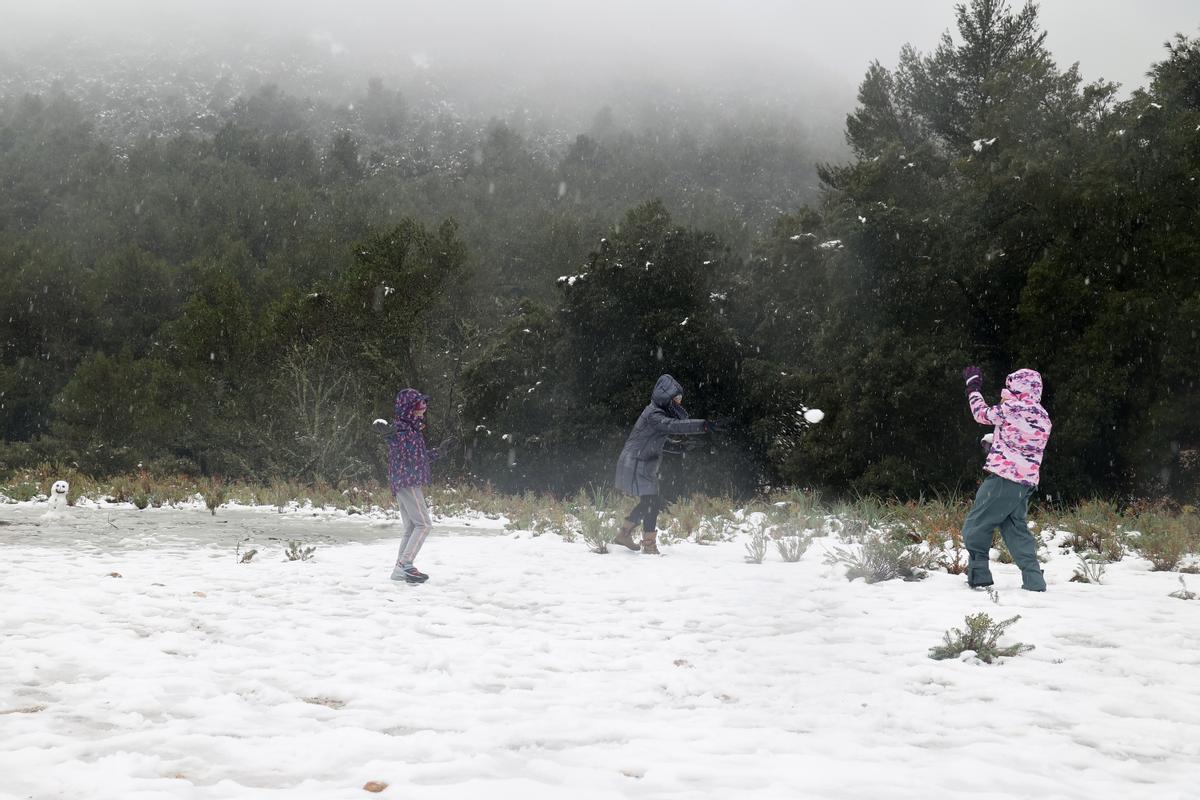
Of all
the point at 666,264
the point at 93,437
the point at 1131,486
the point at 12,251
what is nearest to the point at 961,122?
the point at 666,264

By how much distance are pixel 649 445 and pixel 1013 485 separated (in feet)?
12.6

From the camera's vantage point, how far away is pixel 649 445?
32.1ft

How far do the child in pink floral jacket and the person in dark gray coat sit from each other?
3117mm

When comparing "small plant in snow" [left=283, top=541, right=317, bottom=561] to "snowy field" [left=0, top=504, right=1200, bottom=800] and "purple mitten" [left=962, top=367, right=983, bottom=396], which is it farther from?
"purple mitten" [left=962, top=367, right=983, bottom=396]

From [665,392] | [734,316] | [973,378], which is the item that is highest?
[734,316]

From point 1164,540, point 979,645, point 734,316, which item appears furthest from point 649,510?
point 734,316

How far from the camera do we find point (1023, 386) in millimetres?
→ 7074

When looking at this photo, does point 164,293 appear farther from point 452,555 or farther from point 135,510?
point 452,555

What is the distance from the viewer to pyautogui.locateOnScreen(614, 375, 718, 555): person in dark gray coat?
969cm

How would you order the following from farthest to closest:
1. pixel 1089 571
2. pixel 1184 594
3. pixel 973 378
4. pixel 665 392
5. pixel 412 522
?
1. pixel 665 392
2. pixel 412 522
3. pixel 1089 571
4. pixel 973 378
5. pixel 1184 594

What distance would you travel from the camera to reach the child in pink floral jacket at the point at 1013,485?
6.88 meters

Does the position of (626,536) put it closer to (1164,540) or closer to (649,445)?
(649,445)

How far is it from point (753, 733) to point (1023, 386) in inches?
169

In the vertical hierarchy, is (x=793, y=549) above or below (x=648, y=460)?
below
